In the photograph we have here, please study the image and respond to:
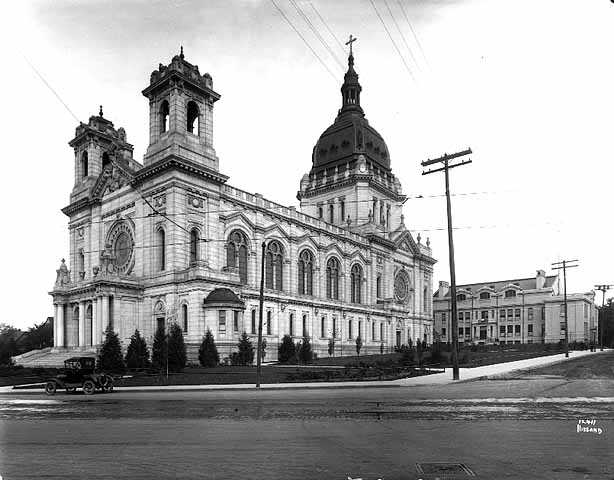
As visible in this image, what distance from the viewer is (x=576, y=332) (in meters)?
105

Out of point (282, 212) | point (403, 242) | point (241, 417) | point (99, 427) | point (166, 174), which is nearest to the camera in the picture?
point (99, 427)

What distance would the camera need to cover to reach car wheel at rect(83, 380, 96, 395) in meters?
25.4

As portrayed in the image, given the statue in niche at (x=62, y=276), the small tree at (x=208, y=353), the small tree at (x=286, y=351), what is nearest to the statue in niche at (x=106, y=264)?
the statue in niche at (x=62, y=276)

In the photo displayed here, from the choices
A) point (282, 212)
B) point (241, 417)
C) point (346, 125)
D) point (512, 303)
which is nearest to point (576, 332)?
point (512, 303)

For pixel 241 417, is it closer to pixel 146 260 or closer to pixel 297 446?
pixel 297 446

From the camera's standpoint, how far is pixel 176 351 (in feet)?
128

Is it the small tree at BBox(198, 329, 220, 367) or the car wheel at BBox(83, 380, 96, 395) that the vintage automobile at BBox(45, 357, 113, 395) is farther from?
the small tree at BBox(198, 329, 220, 367)

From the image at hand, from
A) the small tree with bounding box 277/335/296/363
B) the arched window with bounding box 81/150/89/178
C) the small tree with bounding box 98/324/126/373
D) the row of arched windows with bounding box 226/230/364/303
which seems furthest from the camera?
the arched window with bounding box 81/150/89/178

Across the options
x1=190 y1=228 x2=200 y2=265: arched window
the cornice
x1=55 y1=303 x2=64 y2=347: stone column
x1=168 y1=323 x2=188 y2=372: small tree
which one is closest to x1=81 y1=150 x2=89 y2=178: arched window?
the cornice

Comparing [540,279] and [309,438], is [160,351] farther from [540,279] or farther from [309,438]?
[540,279]

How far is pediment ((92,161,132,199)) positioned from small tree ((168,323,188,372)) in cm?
1930

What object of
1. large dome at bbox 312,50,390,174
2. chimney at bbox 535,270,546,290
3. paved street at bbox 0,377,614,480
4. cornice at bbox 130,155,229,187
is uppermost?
large dome at bbox 312,50,390,174

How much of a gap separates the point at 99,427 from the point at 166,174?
3613cm

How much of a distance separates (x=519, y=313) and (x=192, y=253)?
8269cm
